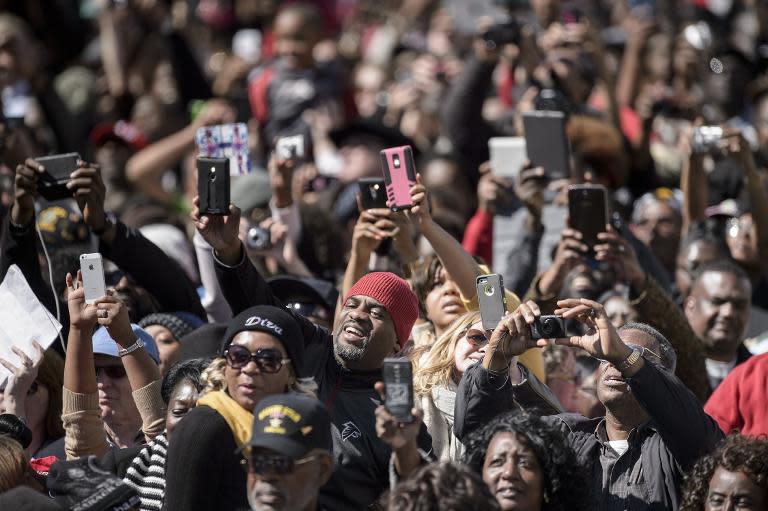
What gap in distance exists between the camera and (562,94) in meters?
9.09

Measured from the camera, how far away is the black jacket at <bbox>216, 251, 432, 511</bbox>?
5.51 metres

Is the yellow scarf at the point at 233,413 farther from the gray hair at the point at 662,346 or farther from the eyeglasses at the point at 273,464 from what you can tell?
the gray hair at the point at 662,346

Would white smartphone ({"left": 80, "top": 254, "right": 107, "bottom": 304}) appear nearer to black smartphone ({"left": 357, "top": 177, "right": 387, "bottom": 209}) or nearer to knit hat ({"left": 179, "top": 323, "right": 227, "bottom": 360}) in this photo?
knit hat ({"left": 179, "top": 323, "right": 227, "bottom": 360})

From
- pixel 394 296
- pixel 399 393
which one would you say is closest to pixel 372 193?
pixel 394 296

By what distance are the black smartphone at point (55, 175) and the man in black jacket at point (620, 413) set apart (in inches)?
88.2

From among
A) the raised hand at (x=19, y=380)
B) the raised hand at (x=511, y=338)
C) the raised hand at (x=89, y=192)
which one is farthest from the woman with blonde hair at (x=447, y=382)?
the raised hand at (x=89, y=192)

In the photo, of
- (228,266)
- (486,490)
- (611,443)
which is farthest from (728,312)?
(486,490)

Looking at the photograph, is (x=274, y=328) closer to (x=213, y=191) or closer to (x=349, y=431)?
(x=349, y=431)

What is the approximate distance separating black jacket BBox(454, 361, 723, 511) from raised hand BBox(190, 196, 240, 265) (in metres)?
1.25

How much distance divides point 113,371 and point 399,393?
1884mm

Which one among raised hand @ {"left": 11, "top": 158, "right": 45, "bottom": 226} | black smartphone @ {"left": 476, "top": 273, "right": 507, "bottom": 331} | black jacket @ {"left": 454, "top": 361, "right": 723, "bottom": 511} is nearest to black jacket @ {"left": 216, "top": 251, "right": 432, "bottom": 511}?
black jacket @ {"left": 454, "top": 361, "right": 723, "bottom": 511}

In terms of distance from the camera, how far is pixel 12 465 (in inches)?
202

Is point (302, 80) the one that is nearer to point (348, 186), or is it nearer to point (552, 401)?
point (348, 186)

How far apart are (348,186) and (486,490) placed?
4985 millimetres
